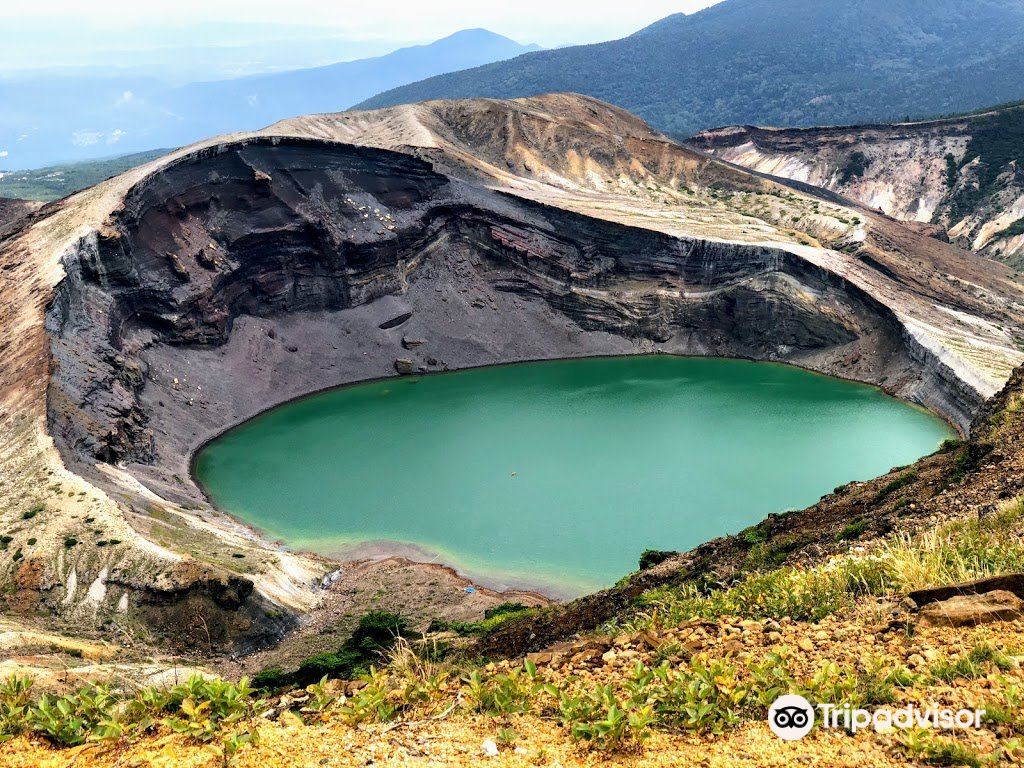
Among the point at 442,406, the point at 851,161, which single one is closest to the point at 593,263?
the point at 442,406

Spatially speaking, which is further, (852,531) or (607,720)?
(852,531)

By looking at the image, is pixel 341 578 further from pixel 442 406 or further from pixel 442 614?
pixel 442 406

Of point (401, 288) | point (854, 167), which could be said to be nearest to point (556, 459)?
point (401, 288)


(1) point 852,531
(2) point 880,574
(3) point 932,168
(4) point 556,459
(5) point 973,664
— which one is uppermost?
(3) point 932,168

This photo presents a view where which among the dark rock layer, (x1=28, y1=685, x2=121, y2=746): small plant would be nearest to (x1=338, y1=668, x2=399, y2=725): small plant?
(x1=28, y1=685, x2=121, y2=746): small plant

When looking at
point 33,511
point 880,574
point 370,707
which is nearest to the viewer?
point 370,707

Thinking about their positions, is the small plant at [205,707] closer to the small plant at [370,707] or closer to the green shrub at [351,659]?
the small plant at [370,707]

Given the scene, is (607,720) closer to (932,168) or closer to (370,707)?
(370,707)

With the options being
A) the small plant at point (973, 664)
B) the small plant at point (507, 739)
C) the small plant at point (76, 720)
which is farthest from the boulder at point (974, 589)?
the small plant at point (76, 720)
